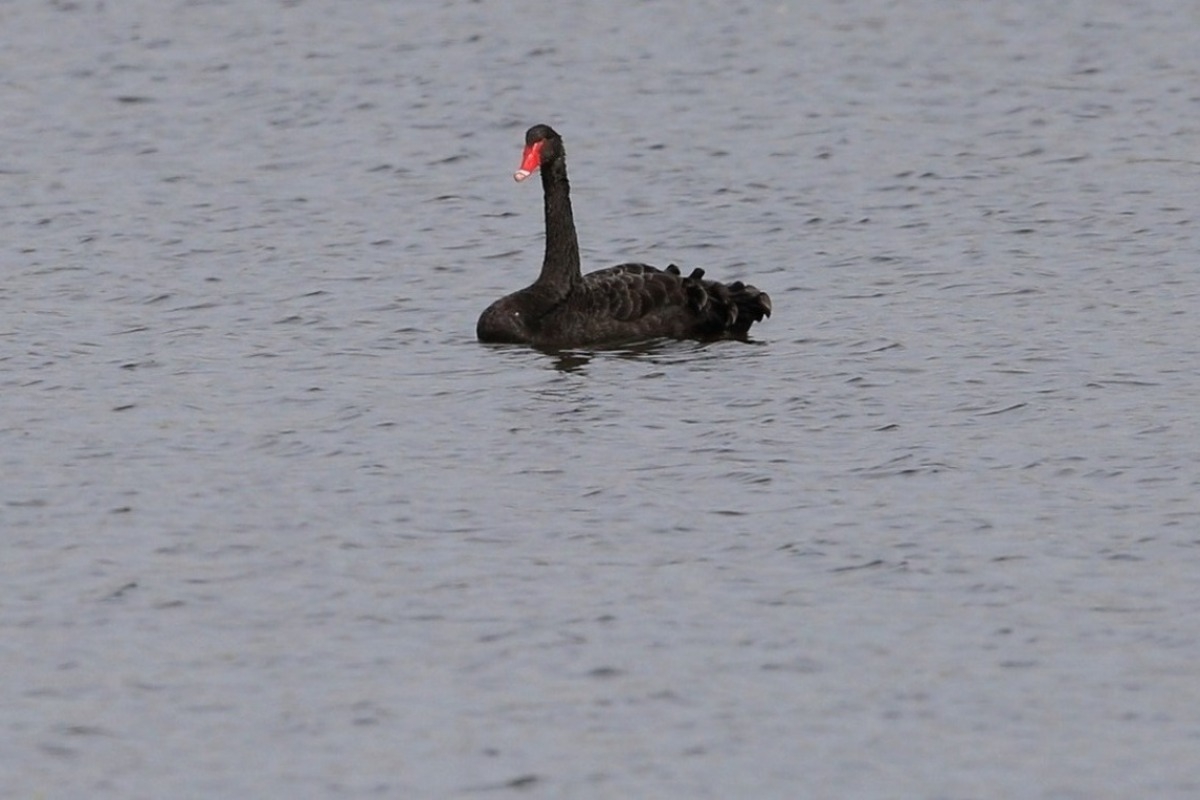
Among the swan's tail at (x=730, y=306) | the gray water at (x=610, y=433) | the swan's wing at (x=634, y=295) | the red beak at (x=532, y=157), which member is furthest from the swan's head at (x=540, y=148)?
the swan's tail at (x=730, y=306)

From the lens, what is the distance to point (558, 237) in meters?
16.5

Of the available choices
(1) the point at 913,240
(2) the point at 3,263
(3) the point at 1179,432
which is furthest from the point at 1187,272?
(2) the point at 3,263

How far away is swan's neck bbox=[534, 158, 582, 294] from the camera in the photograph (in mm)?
16219

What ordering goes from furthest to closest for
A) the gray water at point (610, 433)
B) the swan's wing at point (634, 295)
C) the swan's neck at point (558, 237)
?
1. the swan's neck at point (558, 237)
2. the swan's wing at point (634, 295)
3. the gray water at point (610, 433)

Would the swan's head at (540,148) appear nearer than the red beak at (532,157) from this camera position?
No

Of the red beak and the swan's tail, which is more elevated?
the red beak

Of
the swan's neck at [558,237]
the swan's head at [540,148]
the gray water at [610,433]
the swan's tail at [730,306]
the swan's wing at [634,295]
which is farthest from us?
the swan's head at [540,148]

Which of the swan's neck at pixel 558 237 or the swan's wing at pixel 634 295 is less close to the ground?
the swan's neck at pixel 558 237

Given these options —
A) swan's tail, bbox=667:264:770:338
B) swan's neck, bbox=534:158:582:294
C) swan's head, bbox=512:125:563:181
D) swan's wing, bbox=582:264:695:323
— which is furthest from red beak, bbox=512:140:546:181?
swan's tail, bbox=667:264:770:338

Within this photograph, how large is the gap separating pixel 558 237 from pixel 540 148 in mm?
619

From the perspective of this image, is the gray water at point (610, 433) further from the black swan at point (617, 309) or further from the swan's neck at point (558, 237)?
the swan's neck at point (558, 237)

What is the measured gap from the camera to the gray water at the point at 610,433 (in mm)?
8867

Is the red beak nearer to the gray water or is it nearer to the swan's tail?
the gray water

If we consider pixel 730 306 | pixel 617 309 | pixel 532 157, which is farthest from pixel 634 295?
pixel 532 157
